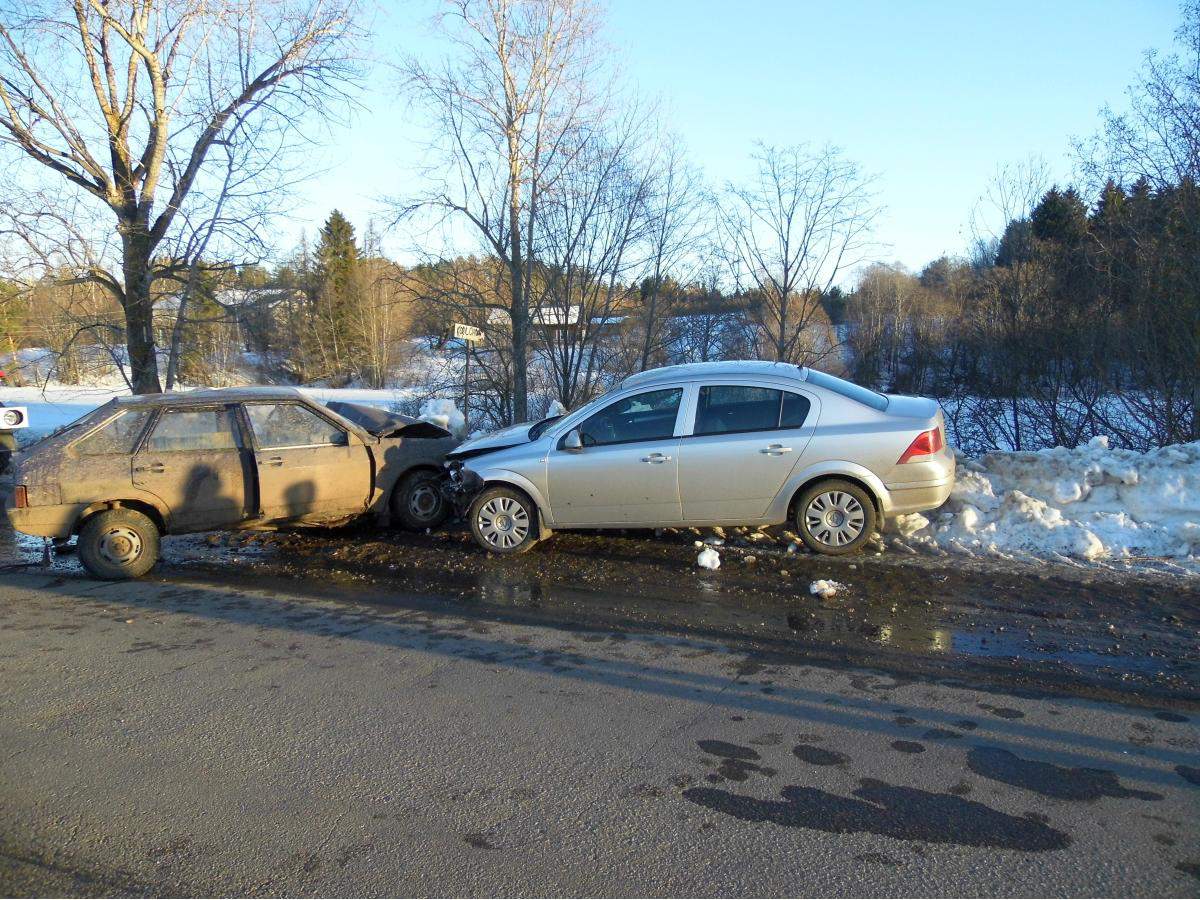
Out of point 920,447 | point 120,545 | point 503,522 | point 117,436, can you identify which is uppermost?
point 117,436

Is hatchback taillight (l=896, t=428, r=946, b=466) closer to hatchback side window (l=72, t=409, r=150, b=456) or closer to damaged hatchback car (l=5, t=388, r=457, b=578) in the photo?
damaged hatchback car (l=5, t=388, r=457, b=578)

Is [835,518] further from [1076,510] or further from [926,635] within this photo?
[1076,510]

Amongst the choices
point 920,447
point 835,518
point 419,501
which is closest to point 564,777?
point 835,518

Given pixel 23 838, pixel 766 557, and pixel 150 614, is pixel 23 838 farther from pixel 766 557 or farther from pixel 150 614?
pixel 766 557

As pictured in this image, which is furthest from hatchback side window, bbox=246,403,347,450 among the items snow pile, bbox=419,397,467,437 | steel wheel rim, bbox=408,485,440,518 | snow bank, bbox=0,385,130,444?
snow bank, bbox=0,385,130,444

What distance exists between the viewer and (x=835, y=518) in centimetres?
764

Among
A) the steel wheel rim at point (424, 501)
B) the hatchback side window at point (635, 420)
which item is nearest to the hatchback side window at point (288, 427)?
the steel wheel rim at point (424, 501)

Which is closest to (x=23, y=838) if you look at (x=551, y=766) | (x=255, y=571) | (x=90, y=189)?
(x=551, y=766)

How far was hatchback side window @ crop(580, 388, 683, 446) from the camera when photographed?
801cm

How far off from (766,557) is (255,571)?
4.86 m

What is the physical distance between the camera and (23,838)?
11.5ft

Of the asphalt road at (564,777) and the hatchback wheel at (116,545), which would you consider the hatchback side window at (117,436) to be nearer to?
the hatchback wheel at (116,545)

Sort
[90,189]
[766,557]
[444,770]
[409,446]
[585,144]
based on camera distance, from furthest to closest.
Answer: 1. [585,144]
2. [90,189]
3. [409,446]
4. [766,557]
5. [444,770]

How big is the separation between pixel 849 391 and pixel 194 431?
6.35 metres
